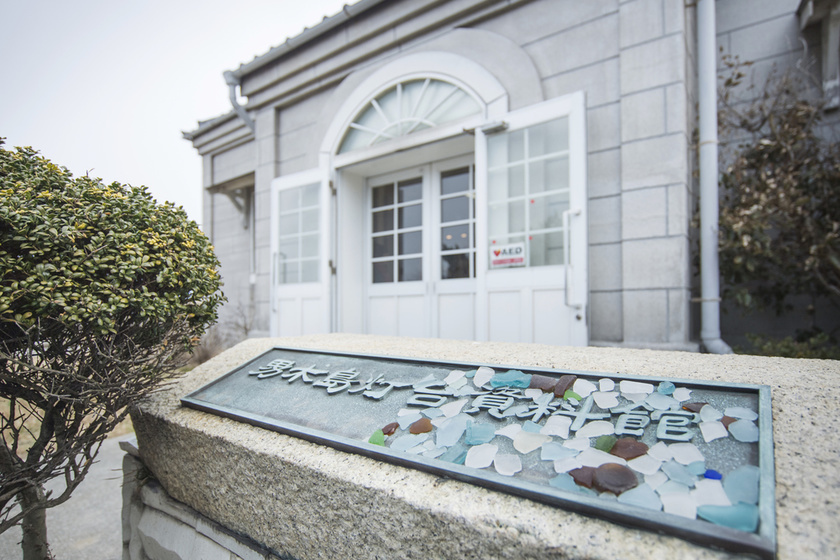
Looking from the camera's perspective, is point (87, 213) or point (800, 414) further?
point (87, 213)

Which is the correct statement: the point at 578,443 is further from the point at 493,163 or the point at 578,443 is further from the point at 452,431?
the point at 493,163

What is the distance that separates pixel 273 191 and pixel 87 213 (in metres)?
3.80

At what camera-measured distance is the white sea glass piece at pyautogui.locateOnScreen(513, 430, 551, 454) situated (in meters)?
1.13

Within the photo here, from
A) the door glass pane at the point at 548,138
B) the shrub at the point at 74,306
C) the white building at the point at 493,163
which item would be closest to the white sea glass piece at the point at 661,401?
the shrub at the point at 74,306

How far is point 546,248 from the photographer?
11.1 feet

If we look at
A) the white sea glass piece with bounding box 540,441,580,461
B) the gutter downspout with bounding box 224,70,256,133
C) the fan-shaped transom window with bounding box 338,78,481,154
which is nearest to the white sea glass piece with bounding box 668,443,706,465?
the white sea glass piece with bounding box 540,441,580,461

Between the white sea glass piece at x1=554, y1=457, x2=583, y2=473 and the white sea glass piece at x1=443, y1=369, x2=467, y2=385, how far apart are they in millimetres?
577

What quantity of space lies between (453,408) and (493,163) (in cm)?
272

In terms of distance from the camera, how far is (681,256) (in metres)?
3.04

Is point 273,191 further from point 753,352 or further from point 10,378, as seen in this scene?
point 753,352

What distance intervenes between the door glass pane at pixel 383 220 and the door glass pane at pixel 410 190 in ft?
0.72

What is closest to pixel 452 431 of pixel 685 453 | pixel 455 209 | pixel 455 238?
pixel 685 453

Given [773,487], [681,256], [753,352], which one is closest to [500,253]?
[681,256]

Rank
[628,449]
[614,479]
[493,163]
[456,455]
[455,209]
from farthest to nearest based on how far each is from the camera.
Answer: [455,209], [493,163], [456,455], [628,449], [614,479]
